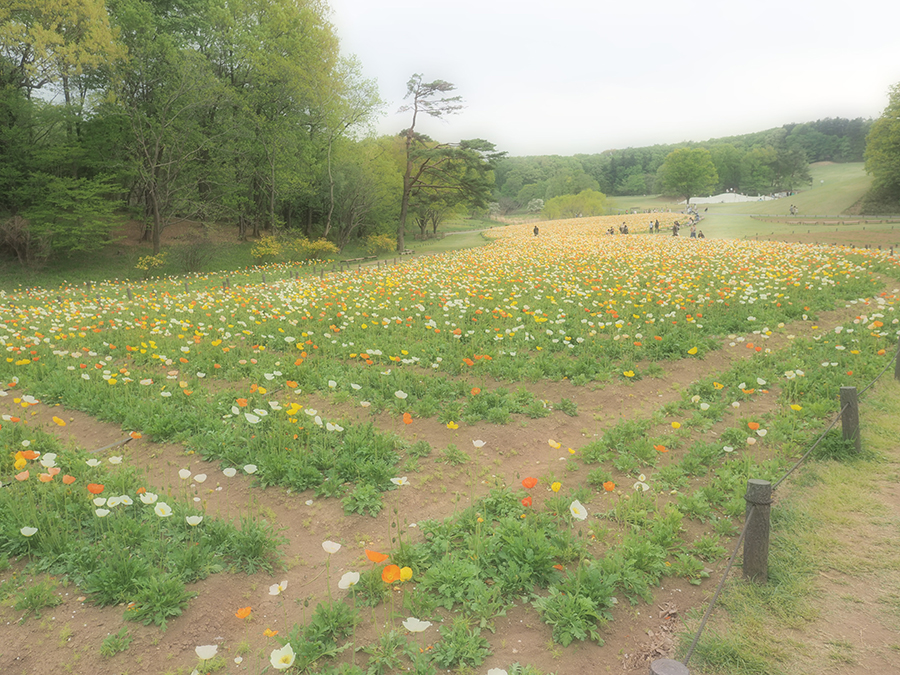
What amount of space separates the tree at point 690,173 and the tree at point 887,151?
1900 inches

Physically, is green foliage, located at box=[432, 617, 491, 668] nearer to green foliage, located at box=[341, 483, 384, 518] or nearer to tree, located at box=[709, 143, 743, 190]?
green foliage, located at box=[341, 483, 384, 518]

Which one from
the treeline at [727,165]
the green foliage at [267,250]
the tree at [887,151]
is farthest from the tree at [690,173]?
the green foliage at [267,250]

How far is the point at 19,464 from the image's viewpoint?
156 inches

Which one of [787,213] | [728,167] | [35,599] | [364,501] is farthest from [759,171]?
[35,599]

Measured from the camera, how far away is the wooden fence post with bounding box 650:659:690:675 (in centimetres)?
244

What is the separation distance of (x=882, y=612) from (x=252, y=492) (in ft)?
19.3

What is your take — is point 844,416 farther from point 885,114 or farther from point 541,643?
point 885,114

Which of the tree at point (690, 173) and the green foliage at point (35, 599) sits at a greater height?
the tree at point (690, 173)

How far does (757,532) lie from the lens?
3.91 m

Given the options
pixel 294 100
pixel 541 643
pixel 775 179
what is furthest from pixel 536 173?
pixel 541 643

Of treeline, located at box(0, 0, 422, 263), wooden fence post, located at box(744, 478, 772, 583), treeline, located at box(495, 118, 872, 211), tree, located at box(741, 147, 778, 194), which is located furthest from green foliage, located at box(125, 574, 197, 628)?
tree, located at box(741, 147, 778, 194)

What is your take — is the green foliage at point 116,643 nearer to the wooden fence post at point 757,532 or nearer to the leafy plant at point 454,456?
the leafy plant at point 454,456

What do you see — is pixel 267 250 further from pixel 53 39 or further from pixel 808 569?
pixel 808 569

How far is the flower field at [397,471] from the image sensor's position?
11.7 feet
